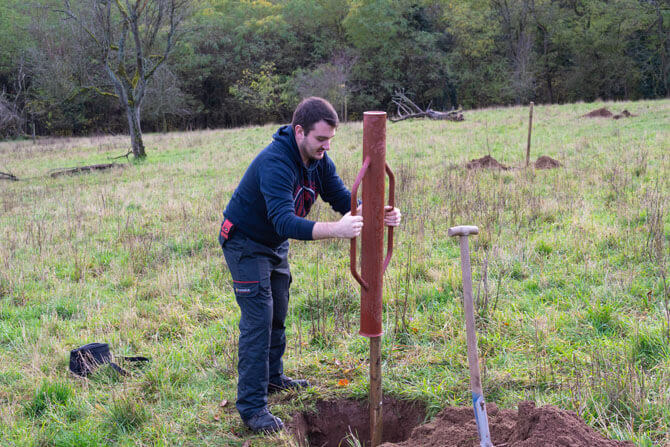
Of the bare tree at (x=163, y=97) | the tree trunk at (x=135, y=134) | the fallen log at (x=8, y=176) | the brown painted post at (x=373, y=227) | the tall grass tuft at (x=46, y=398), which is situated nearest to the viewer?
the brown painted post at (x=373, y=227)

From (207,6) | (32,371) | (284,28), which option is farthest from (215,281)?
(207,6)

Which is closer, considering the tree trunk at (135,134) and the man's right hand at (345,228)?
the man's right hand at (345,228)

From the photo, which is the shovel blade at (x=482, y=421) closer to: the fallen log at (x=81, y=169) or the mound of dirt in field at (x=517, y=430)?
the mound of dirt in field at (x=517, y=430)

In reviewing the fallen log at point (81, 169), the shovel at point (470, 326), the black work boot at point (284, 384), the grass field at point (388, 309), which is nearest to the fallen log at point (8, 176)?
the fallen log at point (81, 169)

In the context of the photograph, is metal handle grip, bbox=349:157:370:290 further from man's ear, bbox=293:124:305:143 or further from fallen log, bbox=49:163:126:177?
fallen log, bbox=49:163:126:177

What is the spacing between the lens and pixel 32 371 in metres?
4.21

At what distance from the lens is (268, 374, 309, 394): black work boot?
3781 millimetres

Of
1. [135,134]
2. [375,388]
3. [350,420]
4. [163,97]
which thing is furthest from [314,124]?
[163,97]

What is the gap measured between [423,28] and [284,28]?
1245cm

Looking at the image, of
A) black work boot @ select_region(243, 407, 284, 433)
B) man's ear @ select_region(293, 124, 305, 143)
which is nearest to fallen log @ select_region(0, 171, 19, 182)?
black work boot @ select_region(243, 407, 284, 433)

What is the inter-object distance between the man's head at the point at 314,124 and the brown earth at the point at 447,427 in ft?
5.65

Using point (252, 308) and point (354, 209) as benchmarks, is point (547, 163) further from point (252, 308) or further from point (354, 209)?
point (354, 209)

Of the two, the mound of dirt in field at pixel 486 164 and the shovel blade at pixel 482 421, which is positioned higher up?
the mound of dirt in field at pixel 486 164

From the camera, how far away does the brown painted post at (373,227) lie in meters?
2.59
